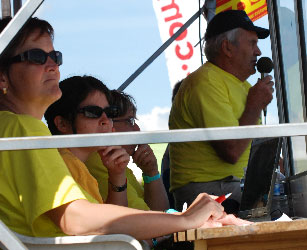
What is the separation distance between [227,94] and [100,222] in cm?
183

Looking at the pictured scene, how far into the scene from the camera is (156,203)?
4.04 metres

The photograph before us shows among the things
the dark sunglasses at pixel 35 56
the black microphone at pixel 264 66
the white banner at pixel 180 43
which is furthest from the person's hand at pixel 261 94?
Answer: the white banner at pixel 180 43

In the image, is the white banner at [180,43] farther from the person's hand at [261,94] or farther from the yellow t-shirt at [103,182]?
the yellow t-shirt at [103,182]

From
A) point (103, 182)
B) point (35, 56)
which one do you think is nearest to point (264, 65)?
point (103, 182)

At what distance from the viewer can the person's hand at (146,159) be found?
399 cm

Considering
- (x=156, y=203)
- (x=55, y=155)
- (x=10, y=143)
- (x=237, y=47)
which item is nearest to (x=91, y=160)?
(x=156, y=203)

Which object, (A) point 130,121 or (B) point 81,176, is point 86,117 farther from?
(A) point 130,121

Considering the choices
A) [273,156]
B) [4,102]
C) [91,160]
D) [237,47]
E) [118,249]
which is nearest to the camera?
[118,249]

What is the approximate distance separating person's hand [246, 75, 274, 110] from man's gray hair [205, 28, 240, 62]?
0.34m

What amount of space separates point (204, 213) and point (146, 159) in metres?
1.62

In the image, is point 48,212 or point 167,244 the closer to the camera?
point 48,212

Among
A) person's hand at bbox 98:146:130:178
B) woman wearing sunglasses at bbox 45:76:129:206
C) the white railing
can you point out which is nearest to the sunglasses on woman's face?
woman wearing sunglasses at bbox 45:76:129:206

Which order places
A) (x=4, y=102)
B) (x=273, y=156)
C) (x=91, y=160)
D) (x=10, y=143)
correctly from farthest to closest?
1. (x=91, y=160)
2. (x=273, y=156)
3. (x=4, y=102)
4. (x=10, y=143)

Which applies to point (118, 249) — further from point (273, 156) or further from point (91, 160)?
point (91, 160)
